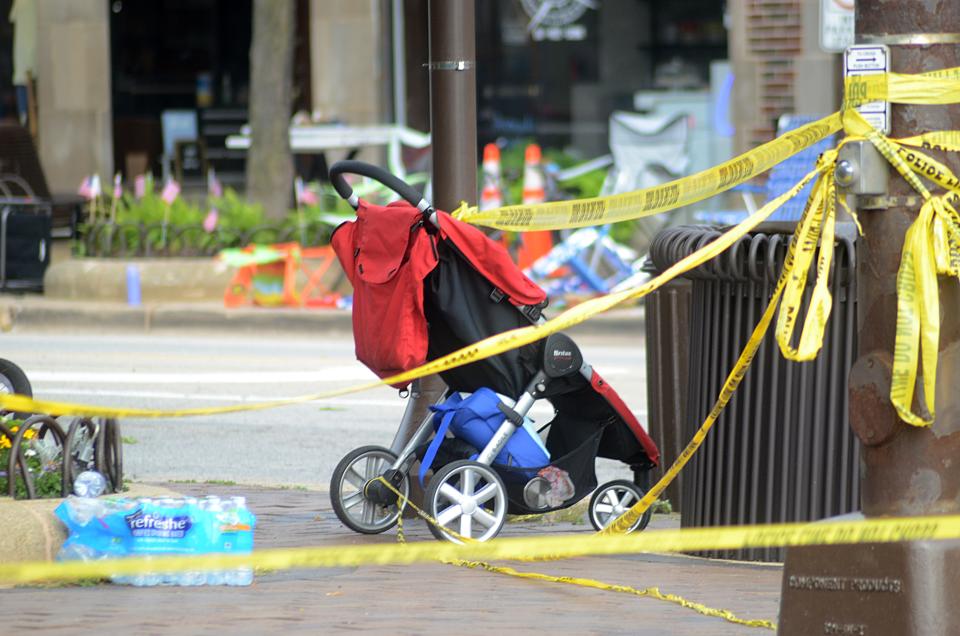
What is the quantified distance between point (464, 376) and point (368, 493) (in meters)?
0.59

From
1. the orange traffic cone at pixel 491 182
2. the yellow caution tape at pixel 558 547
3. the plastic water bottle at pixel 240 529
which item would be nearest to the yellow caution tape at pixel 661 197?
the yellow caution tape at pixel 558 547

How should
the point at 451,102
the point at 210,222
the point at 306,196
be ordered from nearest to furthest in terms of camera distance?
1. the point at 451,102
2. the point at 210,222
3. the point at 306,196

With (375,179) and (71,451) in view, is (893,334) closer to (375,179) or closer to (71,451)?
(375,179)

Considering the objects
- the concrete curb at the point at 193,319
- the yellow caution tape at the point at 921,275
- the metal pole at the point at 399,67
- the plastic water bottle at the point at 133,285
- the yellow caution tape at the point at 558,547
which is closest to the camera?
the yellow caution tape at the point at 558,547

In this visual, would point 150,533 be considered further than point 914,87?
Yes

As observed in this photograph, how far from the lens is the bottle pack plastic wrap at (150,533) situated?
557 centimetres

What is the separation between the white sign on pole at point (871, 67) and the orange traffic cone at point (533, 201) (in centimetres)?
1084

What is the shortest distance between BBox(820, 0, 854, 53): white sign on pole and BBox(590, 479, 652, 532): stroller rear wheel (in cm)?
644

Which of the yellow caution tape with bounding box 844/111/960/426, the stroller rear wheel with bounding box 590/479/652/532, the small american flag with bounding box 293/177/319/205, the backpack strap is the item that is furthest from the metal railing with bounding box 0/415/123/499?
the small american flag with bounding box 293/177/319/205

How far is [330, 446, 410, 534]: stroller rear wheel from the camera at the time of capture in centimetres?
648

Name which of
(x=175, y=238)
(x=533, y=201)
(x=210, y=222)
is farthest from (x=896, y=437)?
(x=533, y=201)

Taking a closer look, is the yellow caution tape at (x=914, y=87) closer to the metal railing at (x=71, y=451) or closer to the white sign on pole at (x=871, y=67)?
the white sign on pole at (x=871, y=67)

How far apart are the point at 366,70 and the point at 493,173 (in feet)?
12.3

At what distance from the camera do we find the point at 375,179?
652 centimetres
